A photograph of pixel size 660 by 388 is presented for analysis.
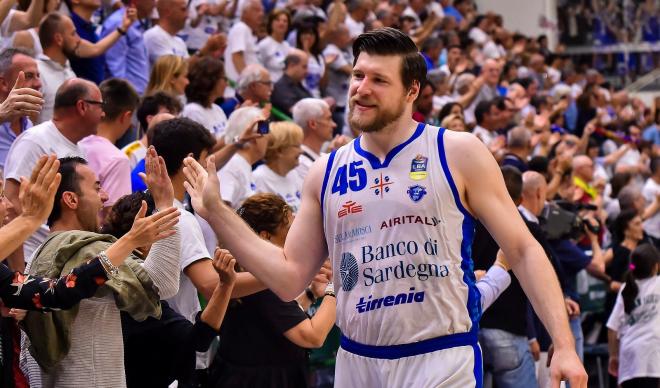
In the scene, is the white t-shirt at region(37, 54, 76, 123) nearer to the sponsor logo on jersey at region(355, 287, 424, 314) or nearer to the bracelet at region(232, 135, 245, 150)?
the bracelet at region(232, 135, 245, 150)

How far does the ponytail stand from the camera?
9312 mm

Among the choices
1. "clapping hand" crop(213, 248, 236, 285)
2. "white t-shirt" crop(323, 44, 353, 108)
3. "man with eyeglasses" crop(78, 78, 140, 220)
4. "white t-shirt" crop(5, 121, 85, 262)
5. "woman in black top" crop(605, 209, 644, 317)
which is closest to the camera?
"clapping hand" crop(213, 248, 236, 285)

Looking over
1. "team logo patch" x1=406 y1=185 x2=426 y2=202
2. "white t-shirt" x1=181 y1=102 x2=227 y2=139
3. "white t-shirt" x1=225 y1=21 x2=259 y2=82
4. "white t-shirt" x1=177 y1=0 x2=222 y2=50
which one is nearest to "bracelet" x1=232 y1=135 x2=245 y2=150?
"white t-shirt" x1=181 y1=102 x2=227 y2=139

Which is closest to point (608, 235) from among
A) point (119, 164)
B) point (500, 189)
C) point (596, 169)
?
point (596, 169)

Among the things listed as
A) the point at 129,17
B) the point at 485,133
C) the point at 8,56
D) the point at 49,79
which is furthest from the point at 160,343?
the point at 485,133

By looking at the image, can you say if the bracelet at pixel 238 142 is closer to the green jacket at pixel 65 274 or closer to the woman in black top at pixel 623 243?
the green jacket at pixel 65 274

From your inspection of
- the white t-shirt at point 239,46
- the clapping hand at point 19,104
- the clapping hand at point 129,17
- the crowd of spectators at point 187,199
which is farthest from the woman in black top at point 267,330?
the white t-shirt at point 239,46

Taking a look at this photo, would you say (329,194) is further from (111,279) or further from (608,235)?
Answer: (608,235)

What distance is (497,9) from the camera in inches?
1009

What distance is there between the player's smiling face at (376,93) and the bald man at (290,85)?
705 centimetres

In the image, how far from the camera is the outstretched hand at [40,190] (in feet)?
14.7

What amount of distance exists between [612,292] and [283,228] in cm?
555

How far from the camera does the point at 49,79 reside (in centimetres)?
828

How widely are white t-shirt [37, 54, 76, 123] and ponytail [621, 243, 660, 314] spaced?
4595 millimetres
